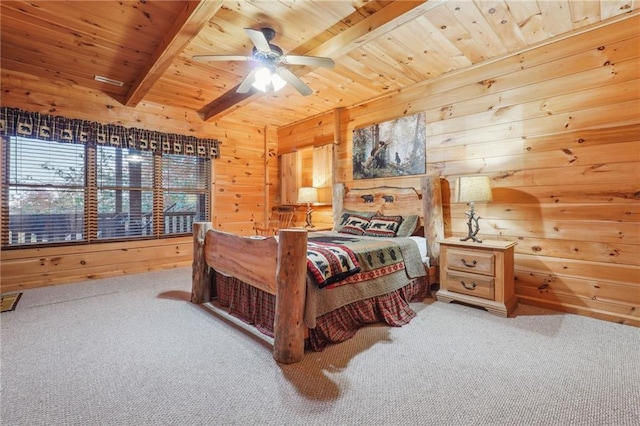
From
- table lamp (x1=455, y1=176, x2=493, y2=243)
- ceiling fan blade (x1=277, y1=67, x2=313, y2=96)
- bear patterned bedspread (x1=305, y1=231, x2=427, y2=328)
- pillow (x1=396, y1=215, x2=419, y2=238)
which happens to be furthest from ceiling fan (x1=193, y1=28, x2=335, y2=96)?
pillow (x1=396, y1=215, x2=419, y2=238)

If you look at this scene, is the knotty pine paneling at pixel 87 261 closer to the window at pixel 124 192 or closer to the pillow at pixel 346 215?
the window at pixel 124 192

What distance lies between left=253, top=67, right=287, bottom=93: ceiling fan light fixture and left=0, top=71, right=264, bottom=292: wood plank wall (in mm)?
2373

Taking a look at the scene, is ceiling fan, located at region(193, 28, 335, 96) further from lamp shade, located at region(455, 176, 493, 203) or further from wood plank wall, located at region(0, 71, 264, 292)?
wood plank wall, located at region(0, 71, 264, 292)

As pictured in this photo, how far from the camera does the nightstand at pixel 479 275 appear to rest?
265cm

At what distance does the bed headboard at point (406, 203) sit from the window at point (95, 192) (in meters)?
2.38

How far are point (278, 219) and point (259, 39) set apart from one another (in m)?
3.79

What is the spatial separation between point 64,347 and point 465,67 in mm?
4429

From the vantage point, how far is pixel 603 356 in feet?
6.44

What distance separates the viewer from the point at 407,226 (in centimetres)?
354

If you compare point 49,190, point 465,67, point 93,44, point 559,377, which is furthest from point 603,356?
point 49,190

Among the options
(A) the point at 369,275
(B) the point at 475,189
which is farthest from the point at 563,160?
(A) the point at 369,275

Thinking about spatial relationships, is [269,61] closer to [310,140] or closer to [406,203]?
[406,203]

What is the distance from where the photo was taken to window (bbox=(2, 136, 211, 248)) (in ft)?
11.5

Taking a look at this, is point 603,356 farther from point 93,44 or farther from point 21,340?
point 93,44
